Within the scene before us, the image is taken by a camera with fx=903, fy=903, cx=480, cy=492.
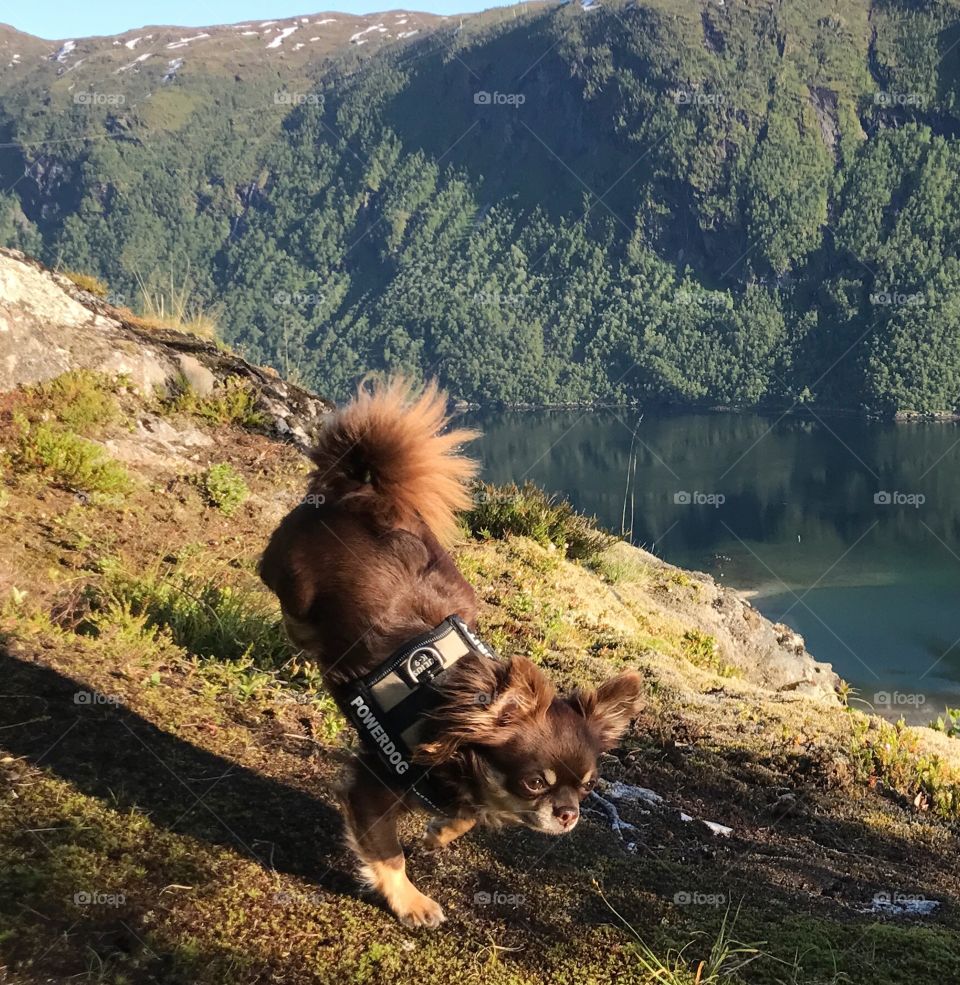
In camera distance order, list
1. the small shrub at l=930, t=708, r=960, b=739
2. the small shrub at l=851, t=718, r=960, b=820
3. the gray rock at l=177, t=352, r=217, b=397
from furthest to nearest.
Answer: the gray rock at l=177, t=352, r=217, b=397
the small shrub at l=930, t=708, r=960, b=739
the small shrub at l=851, t=718, r=960, b=820

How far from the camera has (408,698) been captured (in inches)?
137

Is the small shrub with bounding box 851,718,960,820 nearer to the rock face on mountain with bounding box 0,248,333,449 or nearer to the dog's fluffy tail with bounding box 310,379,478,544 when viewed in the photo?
the dog's fluffy tail with bounding box 310,379,478,544

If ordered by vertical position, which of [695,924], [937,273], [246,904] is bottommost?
[937,273]

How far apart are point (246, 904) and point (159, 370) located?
285 inches

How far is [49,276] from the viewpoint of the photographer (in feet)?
32.3

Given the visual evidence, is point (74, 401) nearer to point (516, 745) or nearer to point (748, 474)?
point (516, 745)

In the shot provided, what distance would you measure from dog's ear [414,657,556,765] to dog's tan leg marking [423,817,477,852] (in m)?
0.68

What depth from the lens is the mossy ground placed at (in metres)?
3.20

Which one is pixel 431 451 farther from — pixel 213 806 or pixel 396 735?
pixel 213 806

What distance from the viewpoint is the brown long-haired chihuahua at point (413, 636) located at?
324 cm

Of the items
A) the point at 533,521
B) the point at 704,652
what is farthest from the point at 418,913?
the point at 533,521

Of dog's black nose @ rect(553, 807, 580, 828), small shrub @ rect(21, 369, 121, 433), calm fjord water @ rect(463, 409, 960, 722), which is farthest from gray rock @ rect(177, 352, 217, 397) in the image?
calm fjord water @ rect(463, 409, 960, 722)

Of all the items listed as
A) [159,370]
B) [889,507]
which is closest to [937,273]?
[889,507]

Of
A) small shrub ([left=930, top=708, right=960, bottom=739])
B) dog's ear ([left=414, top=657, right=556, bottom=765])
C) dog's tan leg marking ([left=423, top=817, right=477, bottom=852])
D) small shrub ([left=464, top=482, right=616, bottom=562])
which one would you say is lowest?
small shrub ([left=930, top=708, right=960, bottom=739])
